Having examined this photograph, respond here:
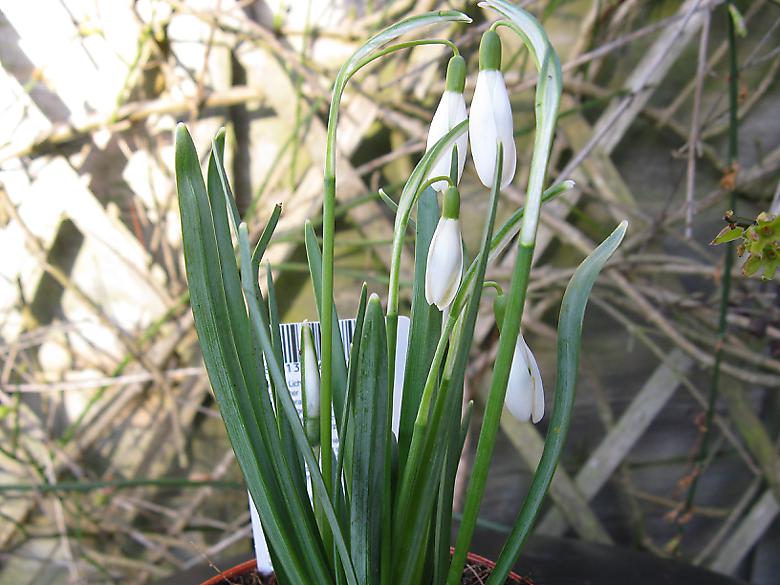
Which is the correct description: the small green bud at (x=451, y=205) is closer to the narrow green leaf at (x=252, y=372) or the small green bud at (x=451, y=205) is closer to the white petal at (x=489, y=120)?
the white petal at (x=489, y=120)

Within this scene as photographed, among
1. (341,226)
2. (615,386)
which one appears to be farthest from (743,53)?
(341,226)

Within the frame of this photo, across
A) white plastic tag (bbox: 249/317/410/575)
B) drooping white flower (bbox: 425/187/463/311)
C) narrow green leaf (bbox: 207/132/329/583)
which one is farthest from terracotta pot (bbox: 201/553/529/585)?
drooping white flower (bbox: 425/187/463/311)

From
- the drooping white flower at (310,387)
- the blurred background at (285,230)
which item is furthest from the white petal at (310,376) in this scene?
the blurred background at (285,230)

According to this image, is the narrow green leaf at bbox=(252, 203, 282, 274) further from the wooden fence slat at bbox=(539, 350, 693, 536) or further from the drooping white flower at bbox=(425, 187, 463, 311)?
the wooden fence slat at bbox=(539, 350, 693, 536)

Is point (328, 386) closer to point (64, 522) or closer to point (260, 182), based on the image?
point (260, 182)

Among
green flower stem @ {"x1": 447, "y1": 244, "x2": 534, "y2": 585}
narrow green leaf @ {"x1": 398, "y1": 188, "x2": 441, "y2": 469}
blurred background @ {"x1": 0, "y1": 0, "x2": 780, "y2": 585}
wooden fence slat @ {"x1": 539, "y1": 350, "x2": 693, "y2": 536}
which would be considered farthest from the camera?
wooden fence slat @ {"x1": 539, "y1": 350, "x2": 693, "y2": 536}

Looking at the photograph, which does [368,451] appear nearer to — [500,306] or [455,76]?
[500,306]
